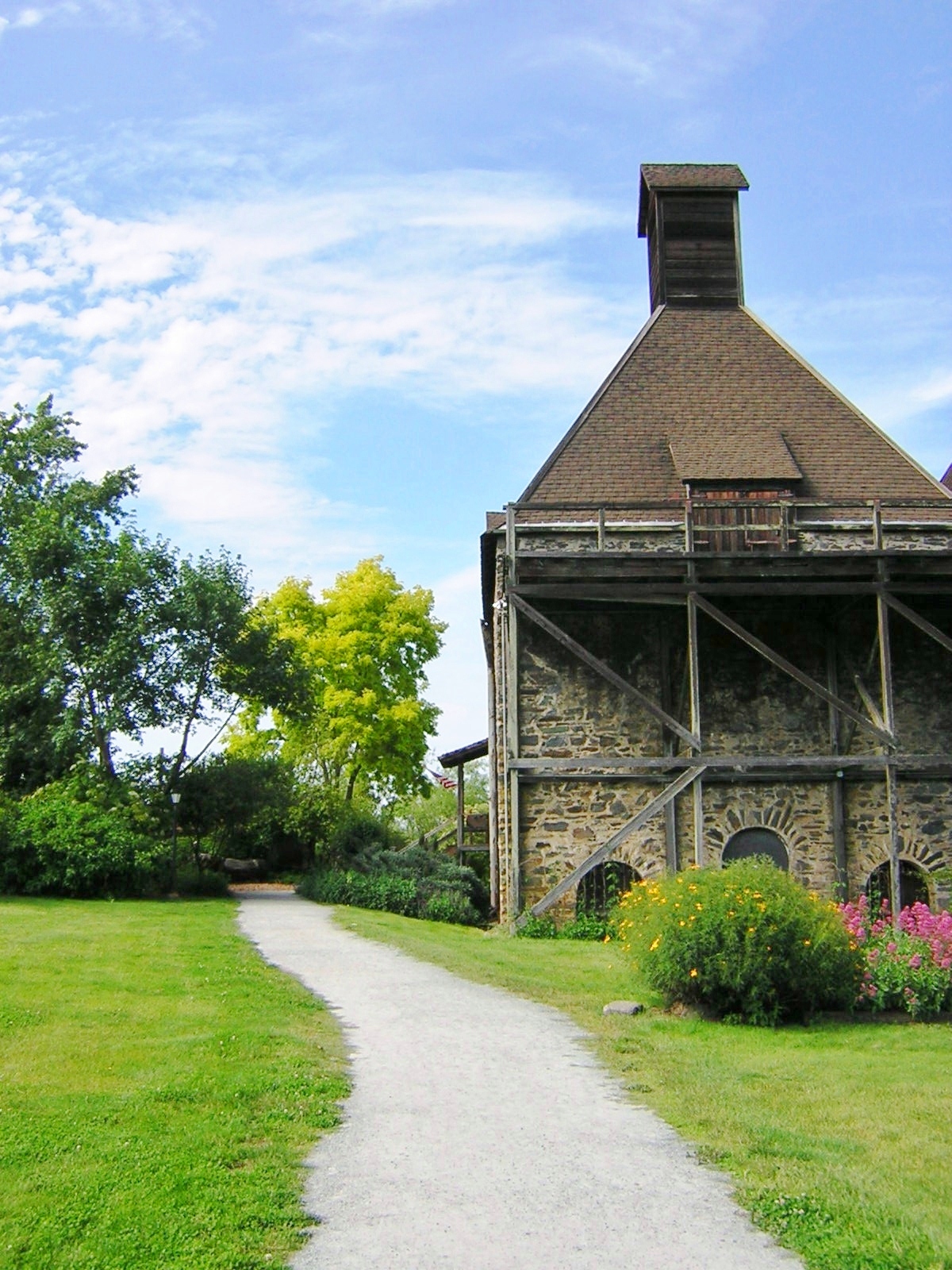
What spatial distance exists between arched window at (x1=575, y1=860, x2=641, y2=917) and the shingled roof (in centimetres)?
602

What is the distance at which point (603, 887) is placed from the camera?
20.1 m

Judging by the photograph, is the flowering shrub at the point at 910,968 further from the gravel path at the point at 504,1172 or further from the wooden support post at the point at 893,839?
the wooden support post at the point at 893,839

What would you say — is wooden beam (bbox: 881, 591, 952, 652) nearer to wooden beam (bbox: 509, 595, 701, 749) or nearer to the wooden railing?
the wooden railing

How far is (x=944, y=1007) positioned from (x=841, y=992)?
1055mm

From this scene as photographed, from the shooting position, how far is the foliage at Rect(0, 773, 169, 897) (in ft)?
77.8

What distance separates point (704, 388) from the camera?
22.5m

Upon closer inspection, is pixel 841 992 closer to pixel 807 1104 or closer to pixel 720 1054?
pixel 720 1054

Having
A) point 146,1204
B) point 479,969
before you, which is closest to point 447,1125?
point 146,1204

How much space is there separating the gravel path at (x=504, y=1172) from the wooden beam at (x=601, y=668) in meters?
8.63

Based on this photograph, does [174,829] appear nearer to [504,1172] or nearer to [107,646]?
[107,646]

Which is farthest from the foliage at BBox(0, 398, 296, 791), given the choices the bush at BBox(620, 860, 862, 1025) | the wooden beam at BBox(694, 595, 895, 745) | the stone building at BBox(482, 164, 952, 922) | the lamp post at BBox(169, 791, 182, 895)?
the bush at BBox(620, 860, 862, 1025)

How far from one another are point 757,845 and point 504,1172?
14.7 metres

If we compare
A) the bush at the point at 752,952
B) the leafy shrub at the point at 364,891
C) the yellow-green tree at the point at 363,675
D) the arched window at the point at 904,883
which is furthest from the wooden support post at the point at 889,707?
the yellow-green tree at the point at 363,675

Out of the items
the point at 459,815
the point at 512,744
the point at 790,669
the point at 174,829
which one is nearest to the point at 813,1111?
the point at 790,669
